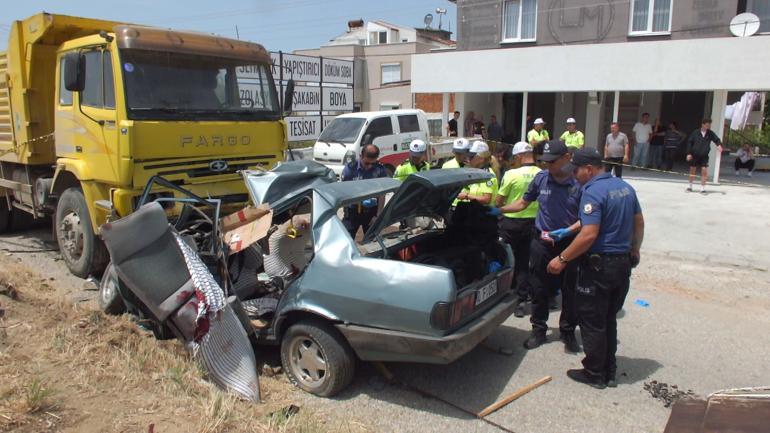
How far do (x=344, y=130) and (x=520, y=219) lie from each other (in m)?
8.80

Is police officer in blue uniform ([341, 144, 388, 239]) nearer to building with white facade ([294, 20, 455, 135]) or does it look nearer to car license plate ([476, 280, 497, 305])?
car license plate ([476, 280, 497, 305])

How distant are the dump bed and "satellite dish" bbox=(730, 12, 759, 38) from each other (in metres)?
14.4

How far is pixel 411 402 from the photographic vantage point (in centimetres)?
410

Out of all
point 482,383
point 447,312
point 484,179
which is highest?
point 484,179

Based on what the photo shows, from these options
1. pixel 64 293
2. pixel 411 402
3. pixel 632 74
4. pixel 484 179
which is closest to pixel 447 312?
pixel 411 402

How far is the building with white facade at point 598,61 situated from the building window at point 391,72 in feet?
46.4

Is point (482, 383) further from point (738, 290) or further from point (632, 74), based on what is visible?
point (632, 74)

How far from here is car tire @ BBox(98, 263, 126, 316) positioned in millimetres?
5180

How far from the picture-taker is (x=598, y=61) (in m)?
15.9

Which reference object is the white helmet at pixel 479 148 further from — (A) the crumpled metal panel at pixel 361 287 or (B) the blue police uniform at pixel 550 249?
(A) the crumpled metal panel at pixel 361 287

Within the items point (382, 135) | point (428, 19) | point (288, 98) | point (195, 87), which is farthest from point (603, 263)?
point (428, 19)

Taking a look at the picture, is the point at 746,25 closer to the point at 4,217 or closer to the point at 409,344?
the point at 409,344

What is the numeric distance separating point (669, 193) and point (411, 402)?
10.8 metres

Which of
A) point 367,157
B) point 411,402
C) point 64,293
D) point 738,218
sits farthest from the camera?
point 738,218
